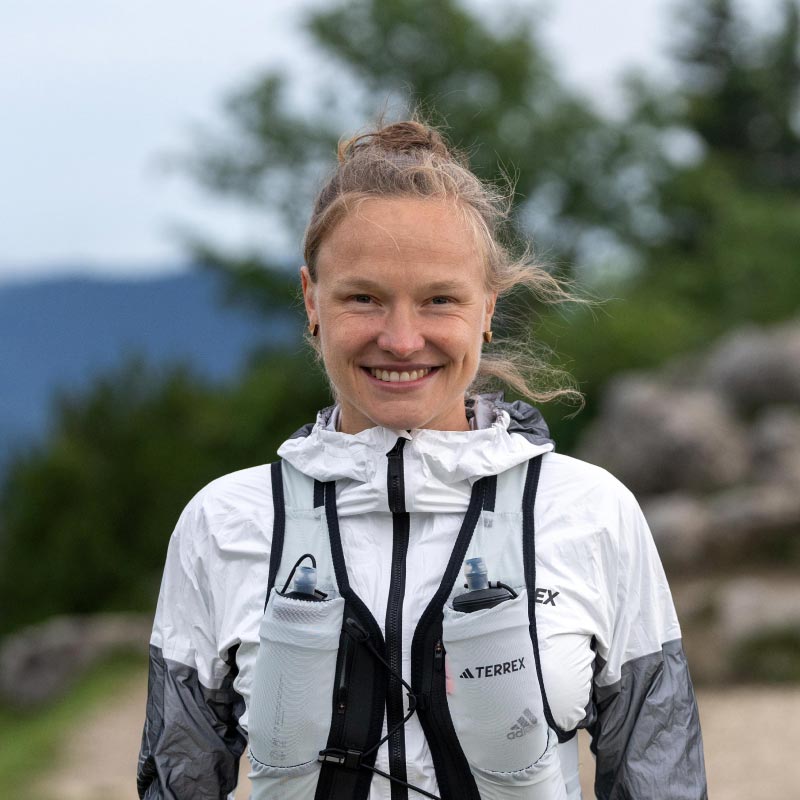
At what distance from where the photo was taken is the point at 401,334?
1881mm

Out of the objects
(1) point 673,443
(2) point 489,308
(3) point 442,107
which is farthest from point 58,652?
(3) point 442,107

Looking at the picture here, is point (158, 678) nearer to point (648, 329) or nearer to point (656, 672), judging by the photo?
point (656, 672)

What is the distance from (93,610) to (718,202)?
1710 centimetres

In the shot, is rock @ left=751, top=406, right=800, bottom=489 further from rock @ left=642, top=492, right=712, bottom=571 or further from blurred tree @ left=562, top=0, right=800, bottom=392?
blurred tree @ left=562, top=0, right=800, bottom=392

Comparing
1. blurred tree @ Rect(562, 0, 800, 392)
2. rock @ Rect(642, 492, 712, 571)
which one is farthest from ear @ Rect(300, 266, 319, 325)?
blurred tree @ Rect(562, 0, 800, 392)

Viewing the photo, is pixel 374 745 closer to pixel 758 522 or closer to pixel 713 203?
pixel 758 522

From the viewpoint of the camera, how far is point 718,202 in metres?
29.2

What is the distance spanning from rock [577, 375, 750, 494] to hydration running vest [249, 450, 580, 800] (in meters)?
11.1

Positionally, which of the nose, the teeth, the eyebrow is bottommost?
the teeth

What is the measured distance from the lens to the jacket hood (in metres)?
1.89

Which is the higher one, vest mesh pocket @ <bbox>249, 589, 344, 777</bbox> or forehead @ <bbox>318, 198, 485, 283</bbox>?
forehead @ <bbox>318, 198, 485, 283</bbox>

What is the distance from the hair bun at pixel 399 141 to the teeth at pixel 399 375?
37 cm

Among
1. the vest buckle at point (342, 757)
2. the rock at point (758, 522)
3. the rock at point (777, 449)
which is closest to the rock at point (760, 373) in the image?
the rock at point (777, 449)

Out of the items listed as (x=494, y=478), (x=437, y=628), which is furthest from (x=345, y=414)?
(x=437, y=628)
